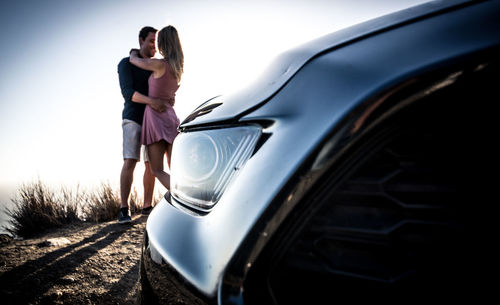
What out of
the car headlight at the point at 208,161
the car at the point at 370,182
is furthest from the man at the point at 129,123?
the car at the point at 370,182

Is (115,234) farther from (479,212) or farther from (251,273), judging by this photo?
(479,212)

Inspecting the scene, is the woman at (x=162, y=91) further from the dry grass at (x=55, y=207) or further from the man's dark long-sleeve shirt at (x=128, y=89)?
the dry grass at (x=55, y=207)

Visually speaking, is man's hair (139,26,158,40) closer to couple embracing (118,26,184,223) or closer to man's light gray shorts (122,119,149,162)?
couple embracing (118,26,184,223)

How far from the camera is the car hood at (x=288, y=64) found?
0.55m

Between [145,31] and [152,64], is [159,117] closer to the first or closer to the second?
[152,64]

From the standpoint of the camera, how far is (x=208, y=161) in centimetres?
73

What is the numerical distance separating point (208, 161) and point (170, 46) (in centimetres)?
253

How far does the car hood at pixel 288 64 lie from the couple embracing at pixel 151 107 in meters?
2.21

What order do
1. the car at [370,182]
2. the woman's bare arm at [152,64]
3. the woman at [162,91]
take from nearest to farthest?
the car at [370,182] < the woman's bare arm at [152,64] < the woman at [162,91]

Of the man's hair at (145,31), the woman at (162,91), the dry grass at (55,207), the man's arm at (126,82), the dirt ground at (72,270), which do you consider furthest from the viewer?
the dry grass at (55,207)

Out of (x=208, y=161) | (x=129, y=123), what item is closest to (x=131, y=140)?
(x=129, y=123)

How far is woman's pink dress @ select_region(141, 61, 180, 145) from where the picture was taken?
268cm

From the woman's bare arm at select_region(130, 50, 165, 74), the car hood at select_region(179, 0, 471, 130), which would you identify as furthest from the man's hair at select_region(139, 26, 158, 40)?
the car hood at select_region(179, 0, 471, 130)

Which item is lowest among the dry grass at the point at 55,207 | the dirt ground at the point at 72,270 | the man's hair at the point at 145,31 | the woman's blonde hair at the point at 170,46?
the dry grass at the point at 55,207
